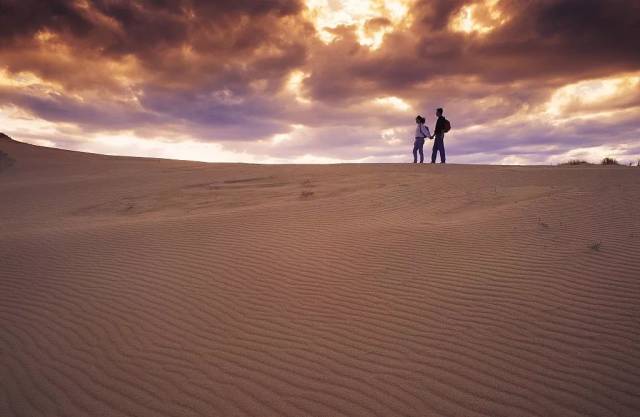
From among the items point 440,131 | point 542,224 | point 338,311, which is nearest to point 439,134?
A: point 440,131

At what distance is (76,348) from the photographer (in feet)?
15.1

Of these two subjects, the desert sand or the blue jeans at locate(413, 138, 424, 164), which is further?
the blue jeans at locate(413, 138, 424, 164)

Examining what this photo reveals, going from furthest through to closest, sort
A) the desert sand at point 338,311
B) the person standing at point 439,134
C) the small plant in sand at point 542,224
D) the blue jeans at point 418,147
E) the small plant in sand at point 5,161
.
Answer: the small plant in sand at point 5,161 → the blue jeans at point 418,147 → the person standing at point 439,134 → the small plant in sand at point 542,224 → the desert sand at point 338,311

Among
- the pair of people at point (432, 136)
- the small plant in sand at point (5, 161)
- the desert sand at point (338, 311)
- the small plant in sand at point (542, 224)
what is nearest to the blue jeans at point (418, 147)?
the pair of people at point (432, 136)

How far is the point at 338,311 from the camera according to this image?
Answer: 492 cm

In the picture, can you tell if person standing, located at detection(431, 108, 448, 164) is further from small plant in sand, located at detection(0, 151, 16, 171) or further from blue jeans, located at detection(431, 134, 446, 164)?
small plant in sand, located at detection(0, 151, 16, 171)

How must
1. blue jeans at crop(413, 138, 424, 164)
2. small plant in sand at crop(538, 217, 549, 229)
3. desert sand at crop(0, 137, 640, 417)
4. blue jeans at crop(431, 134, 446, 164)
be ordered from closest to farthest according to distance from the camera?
1. desert sand at crop(0, 137, 640, 417)
2. small plant in sand at crop(538, 217, 549, 229)
3. blue jeans at crop(431, 134, 446, 164)
4. blue jeans at crop(413, 138, 424, 164)

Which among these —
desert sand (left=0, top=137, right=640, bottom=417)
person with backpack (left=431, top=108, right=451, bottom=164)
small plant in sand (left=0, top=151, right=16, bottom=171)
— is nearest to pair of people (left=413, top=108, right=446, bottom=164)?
person with backpack (left=431, top=108, right=451, bottom=164)

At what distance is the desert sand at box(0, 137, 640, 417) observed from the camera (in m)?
3.51

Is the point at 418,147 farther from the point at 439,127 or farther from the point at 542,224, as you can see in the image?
the point at 542,224

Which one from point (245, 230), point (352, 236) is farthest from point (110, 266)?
point (352, 236)

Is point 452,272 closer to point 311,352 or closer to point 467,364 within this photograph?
point 467,364

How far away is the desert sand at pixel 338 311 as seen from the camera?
3.51 metres

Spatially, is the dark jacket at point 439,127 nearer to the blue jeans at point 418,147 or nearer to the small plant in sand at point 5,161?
the blue jeans at point 418,147
